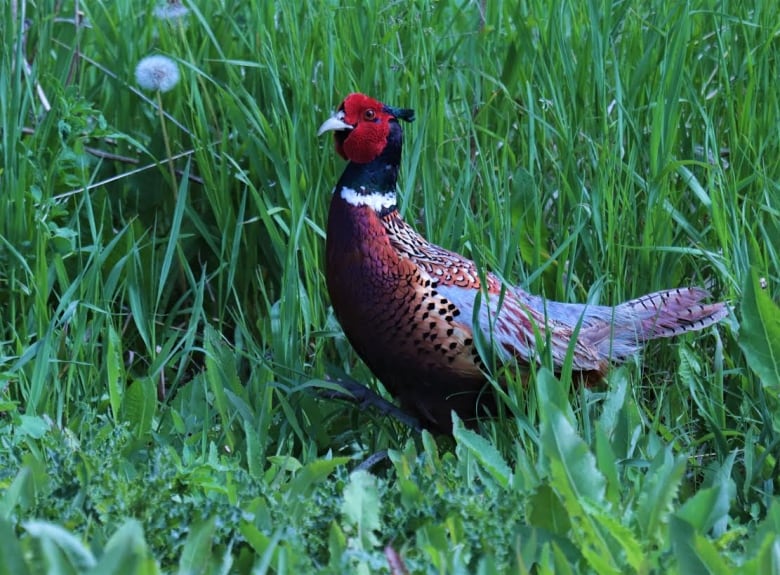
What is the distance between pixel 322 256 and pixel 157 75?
0.83m

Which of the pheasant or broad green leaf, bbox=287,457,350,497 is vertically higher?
the pheasant

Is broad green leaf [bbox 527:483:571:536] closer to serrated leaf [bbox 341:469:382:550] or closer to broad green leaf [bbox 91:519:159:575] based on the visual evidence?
serrated leaf [bbox 341:469:382:550]

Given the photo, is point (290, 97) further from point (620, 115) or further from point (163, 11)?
point (620, 115)

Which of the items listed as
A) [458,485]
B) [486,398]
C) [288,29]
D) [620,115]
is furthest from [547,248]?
[458,485]

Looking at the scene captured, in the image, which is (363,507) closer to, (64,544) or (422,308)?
(64,544)

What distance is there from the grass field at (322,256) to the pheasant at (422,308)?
11 cm


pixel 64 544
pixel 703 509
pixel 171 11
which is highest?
pixel 171 11

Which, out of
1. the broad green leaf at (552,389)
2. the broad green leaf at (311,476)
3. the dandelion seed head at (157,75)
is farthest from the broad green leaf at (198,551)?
the dandelion seed head at (157,75)

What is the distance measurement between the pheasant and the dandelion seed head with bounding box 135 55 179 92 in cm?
89

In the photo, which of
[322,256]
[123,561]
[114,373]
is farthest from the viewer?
[322,256]

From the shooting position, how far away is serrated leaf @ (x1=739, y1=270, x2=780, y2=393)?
10.6 ft

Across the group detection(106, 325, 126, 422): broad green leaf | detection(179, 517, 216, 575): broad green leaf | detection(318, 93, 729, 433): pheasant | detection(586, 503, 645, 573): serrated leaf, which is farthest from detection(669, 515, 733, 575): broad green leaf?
detection(106, 325, 126, 422): broad green leaf

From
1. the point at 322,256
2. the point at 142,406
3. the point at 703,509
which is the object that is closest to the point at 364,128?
the point at 322,256

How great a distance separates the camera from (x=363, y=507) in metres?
2.72
